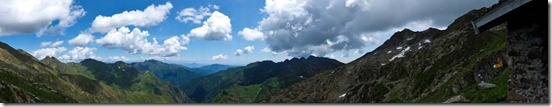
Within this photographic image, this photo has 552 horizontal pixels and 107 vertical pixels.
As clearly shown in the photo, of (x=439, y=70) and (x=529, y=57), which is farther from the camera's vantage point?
Answer: (x=439, y=70)

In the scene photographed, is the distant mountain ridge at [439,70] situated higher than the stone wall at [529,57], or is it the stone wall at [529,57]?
the distant mountain ridge at [439,70]

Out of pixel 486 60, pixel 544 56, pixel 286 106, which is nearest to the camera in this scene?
pixel 544 56

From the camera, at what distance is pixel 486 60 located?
71688 millimetres

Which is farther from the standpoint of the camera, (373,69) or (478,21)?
(373,69)

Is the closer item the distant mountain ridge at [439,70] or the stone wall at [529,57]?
the stone wall at [529,57]

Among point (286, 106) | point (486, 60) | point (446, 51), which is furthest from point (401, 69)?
point (286, 106)

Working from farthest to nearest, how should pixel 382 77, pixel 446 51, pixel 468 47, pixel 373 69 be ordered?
1. pixel 373 69
2. pixel 382 77
3. pixel 446 51
4. pixel 468 47

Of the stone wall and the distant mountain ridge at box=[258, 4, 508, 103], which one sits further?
the distant mountain ridge at box=[258, 4, 508, 103]

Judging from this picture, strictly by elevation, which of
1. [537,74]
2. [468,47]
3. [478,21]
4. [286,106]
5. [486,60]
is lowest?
[286,106]

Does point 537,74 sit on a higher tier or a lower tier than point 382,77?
lower

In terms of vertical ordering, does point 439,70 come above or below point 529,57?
above

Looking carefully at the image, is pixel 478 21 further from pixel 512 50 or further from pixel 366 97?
pixel 366 97

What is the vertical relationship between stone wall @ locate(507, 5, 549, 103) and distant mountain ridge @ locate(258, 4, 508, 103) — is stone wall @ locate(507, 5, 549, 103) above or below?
below

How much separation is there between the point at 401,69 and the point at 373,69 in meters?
36.7
